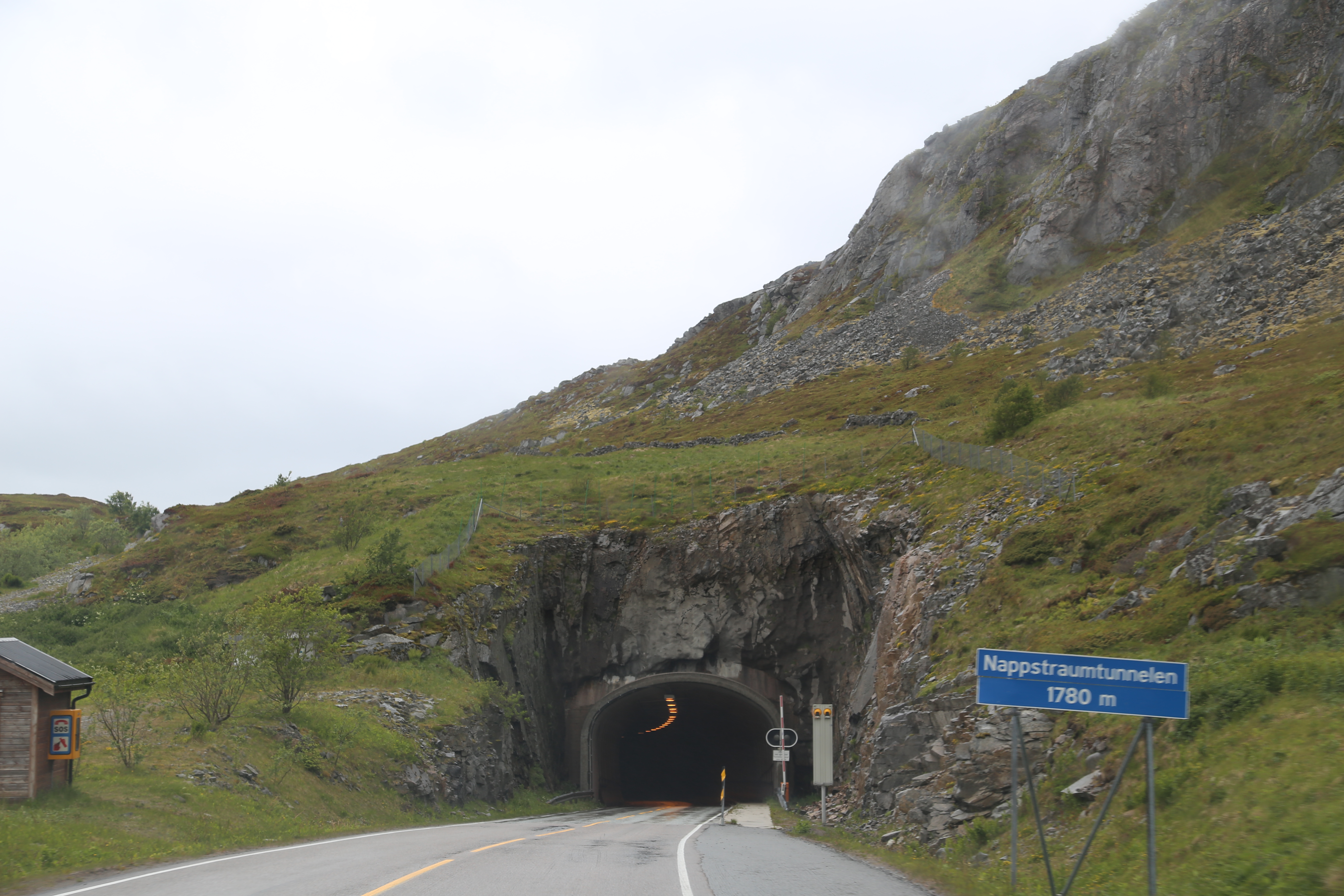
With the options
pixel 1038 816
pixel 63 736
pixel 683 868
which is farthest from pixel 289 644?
pixel 1038 816

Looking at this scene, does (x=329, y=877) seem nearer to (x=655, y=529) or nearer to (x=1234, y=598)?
(x=1234, y=598)

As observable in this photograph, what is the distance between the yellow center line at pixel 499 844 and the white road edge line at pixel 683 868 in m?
2.98

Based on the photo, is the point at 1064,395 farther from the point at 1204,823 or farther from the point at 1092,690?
the point at 1092,690

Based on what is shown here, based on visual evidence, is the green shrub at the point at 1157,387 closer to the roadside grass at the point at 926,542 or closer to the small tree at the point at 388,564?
the roadside grass at the point at 926,542

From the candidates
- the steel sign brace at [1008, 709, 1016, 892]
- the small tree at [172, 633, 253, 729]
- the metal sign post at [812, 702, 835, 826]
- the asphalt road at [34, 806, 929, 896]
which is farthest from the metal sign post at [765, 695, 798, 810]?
the steel sign brace at [1008, 709, 1016, 892]

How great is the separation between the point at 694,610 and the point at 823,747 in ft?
55.0

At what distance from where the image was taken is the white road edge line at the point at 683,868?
30.2 feet

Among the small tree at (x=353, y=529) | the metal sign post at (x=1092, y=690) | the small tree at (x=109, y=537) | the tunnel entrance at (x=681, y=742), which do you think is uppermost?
the small tree at (x=109, y=537)

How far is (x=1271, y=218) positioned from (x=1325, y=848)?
6734 cm

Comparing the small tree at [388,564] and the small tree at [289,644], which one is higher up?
the small tree at [388,564]

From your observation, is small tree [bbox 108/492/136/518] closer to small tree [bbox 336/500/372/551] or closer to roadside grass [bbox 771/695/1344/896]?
small tree [bbox 336/500/372/551]

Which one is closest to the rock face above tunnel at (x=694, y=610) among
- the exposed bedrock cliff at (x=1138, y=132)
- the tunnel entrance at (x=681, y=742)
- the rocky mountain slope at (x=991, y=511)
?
the rocky mountain slope at (x=991, y=511)

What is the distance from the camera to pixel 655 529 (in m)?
40.7

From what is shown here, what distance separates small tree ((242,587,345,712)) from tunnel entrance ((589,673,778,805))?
62.4ft
